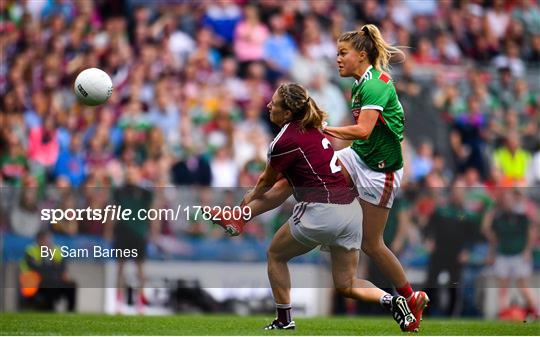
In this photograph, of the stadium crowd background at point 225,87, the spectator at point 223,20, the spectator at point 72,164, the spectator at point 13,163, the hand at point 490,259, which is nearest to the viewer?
the hand at point 490,259

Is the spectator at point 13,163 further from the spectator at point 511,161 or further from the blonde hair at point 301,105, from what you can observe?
the blonde hair at point 301,105

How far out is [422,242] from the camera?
13.1 meters

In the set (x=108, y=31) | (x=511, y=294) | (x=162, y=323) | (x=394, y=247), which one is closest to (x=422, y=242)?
(x=394, y=247)

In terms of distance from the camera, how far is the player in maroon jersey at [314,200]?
30.7 feet

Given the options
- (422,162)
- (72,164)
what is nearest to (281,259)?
(72,164)

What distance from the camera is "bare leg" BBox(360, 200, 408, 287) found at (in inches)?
383

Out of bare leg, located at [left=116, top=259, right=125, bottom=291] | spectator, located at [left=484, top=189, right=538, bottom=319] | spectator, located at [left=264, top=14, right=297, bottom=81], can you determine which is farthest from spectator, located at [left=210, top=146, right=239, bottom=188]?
spectator, located at [left=484, top=189, right=538, bottom=319]

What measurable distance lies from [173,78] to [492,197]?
5.31 meters

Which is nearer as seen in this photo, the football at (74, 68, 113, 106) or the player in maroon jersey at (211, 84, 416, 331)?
the player in maroon jersey at (211, 84, 416, 331)

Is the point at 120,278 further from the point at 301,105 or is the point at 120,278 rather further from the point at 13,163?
the point at 301,105

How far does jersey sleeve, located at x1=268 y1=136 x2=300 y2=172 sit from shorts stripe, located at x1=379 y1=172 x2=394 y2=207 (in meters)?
0.87

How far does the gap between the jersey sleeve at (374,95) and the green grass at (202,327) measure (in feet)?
5.78

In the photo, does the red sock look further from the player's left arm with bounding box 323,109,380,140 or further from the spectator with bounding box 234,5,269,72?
the spectator with bounding box 234,5,269,72

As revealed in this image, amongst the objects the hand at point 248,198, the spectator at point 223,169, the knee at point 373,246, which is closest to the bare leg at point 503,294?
the spectator at point 223,169
